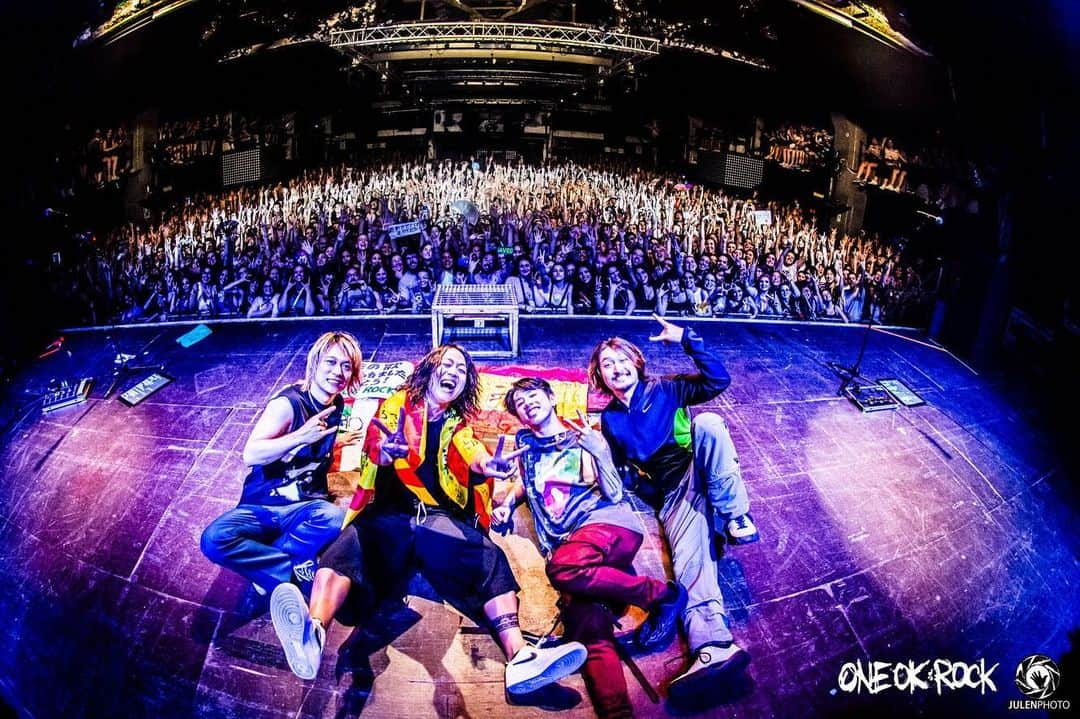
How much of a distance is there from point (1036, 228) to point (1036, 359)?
5.36 ft

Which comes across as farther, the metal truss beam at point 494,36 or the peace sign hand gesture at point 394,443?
the metal truss beam at point 494,36

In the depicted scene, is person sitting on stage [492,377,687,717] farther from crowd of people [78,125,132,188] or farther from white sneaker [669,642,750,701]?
crowd of people [78,125,132,188]

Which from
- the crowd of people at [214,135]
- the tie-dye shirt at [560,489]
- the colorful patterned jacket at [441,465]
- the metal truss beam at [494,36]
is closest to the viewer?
the colorful patterned jacket at [441,465]

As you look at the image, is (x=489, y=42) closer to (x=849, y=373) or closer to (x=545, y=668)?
(x=849, y=373)

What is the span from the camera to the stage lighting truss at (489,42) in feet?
23.6

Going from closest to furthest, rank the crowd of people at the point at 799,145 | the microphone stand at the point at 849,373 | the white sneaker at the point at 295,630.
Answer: the white sneaker at the point at 295,630 < the microphone stand at the point at 849,373 < the crowd of people at the point at 799,145

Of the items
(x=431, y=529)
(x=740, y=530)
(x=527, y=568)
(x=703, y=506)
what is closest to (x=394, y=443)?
(x=431, y=529)

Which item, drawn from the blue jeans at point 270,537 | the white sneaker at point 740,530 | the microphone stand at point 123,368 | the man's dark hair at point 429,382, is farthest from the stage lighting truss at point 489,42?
the blue jeans at point 270,537

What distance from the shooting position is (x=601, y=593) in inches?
99.9

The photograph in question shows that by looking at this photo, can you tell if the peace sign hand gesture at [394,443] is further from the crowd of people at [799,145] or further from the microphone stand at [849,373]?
the crowd of people at [799,145]

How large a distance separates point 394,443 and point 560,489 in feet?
3.72

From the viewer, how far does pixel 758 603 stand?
2850 mm

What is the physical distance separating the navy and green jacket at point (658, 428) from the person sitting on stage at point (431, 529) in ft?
2.78

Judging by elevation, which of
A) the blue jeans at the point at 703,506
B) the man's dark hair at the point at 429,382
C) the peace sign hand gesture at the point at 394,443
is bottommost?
the blue jeans at the point at 703,506
